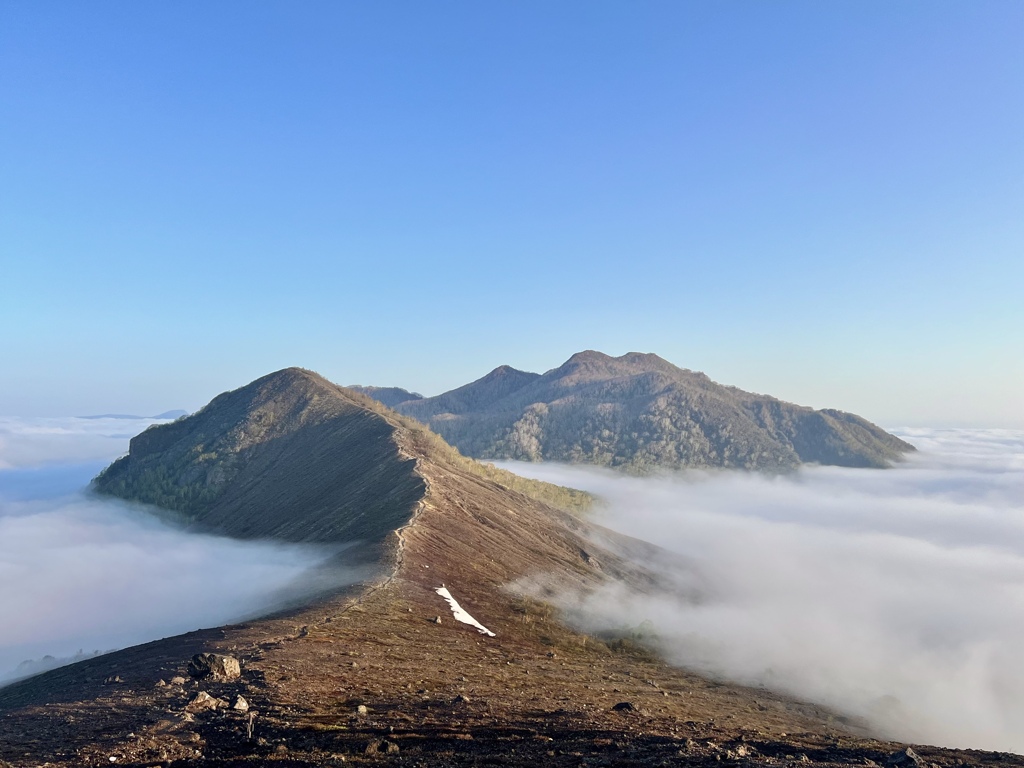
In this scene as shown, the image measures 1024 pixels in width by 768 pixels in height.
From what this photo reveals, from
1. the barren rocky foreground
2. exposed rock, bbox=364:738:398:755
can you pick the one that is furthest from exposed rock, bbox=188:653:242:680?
exposed rock, bbox=364:738:398:755

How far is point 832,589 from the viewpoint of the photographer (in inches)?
6658

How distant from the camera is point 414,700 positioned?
965 inches

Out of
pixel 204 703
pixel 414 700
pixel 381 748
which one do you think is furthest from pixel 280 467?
pixel 381 748

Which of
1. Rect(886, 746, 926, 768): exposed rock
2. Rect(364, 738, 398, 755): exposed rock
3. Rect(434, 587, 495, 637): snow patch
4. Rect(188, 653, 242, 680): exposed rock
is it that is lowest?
Rect(434, 587, 495, 637): snow patch

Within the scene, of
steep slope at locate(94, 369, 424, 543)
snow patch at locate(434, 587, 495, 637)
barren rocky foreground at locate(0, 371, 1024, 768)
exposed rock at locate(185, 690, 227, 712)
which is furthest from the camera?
steep slope at locate(94, 369, 424, 543)

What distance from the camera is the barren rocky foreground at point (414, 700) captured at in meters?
18.8

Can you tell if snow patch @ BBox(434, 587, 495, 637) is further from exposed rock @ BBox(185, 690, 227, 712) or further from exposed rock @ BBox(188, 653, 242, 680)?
exposed rock @ BBox(185, 690, 227, 712)

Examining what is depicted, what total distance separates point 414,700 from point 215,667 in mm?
8805

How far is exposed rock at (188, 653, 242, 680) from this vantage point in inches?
1008

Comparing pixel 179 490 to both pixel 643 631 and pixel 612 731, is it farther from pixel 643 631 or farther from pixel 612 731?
pixel 612 731

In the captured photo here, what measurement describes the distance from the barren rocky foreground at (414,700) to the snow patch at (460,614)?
1195mm

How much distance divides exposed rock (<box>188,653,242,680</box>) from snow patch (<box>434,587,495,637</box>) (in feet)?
73.9

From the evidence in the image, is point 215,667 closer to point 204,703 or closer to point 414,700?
point 204,703

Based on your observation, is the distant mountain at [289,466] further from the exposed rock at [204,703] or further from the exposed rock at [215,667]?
the exposed rock at [204,703]
